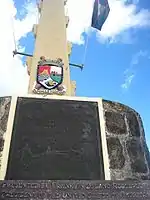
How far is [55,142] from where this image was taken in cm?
373

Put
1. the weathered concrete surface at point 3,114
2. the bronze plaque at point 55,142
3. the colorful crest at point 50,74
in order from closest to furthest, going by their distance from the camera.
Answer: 1. the bronze plaque at point 55,142
2. the weathered concrete surface at point 3,114
3. the colorful crest at point 50,74

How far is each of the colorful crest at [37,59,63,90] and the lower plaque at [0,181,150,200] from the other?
3.93 metres

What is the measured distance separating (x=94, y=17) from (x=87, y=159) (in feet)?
17.7

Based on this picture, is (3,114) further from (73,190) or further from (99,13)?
(99,13)

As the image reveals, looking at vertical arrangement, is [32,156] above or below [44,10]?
below

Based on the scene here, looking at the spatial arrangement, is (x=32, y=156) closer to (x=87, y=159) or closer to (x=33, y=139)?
(x=33, y=139)

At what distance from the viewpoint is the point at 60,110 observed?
412 centimetres

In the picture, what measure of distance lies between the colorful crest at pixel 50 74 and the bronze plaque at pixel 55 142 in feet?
6.81

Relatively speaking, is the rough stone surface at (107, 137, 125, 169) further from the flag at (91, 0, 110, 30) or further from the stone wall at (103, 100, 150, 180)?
the flag at (91, 0, 110, 30)

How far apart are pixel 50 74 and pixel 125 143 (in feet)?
10.3

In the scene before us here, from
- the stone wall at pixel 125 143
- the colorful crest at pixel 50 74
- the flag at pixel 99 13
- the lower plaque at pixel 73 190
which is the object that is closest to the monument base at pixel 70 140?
the stone wall at pixel 125 143

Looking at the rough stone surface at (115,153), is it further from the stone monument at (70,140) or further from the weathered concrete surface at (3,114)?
the weathered concrete surface at (3,114)

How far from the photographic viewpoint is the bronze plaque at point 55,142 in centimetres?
344

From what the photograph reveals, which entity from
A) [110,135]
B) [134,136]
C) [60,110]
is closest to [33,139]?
[60,110]
